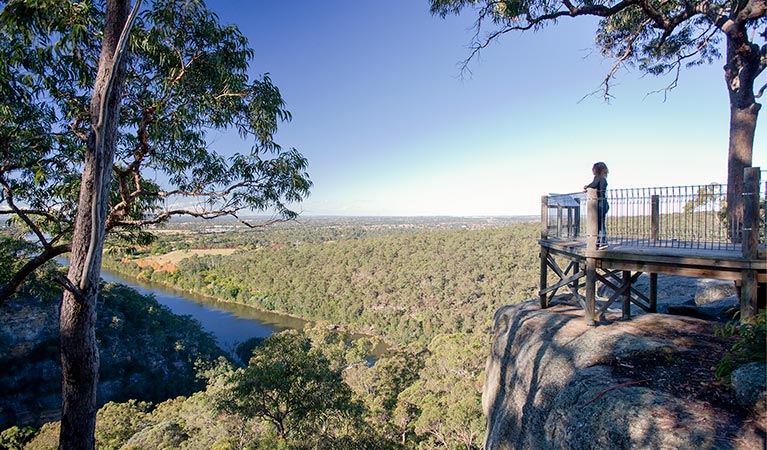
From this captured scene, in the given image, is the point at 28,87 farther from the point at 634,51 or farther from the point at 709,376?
the point at 634,51

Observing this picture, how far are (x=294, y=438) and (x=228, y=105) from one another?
22.4ft

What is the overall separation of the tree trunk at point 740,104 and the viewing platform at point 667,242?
63cm

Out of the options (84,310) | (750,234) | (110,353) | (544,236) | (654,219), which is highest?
(654,219)

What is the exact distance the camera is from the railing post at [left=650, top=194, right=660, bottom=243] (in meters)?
4.09

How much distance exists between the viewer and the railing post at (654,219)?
13.4 feet

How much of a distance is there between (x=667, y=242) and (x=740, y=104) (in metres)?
2.24

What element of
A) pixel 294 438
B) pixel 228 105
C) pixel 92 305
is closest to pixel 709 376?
pixel 92 305

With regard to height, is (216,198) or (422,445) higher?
(216,198)

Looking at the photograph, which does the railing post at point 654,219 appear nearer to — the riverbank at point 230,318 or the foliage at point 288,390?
the foliage at point 288,390

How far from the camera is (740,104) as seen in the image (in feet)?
15.3

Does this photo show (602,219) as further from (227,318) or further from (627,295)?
(227,318)

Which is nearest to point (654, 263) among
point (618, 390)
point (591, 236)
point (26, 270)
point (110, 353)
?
point (591, 236)

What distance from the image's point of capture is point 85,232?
250cm

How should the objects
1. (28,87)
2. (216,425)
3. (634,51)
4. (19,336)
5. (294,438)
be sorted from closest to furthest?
(28,87) < (634,51) < (294,438) < (216,425) < (19,336)
